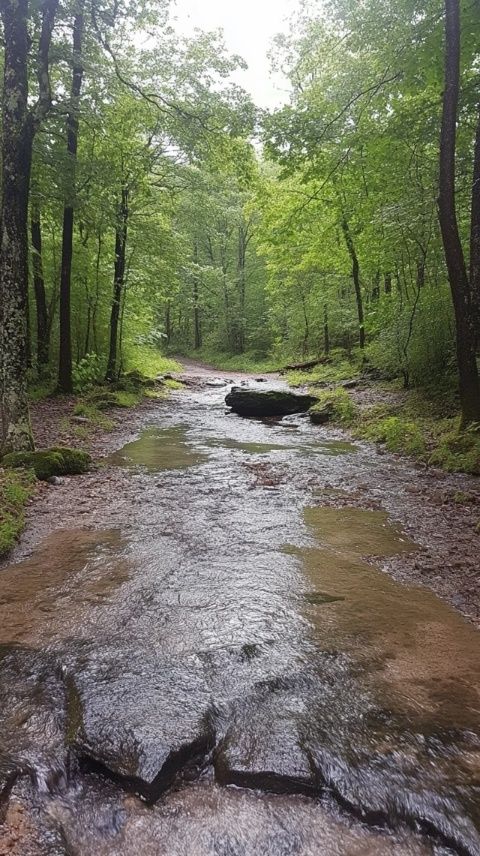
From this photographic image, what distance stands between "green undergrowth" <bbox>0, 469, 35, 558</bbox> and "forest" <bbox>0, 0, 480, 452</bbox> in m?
0.86

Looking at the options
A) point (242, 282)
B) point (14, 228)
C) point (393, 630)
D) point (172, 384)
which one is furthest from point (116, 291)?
point (242, 282)

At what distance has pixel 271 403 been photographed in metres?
14.9

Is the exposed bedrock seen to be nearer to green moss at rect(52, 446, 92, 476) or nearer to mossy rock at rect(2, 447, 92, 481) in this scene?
mossy rock at rect(2, 447, 92, 481)

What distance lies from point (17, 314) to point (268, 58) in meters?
21.2

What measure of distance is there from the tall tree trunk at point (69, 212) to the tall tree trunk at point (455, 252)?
7.34m

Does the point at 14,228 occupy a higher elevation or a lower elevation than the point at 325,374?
higher

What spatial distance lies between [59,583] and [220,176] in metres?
17.8

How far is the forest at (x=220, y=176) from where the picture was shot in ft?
27.7

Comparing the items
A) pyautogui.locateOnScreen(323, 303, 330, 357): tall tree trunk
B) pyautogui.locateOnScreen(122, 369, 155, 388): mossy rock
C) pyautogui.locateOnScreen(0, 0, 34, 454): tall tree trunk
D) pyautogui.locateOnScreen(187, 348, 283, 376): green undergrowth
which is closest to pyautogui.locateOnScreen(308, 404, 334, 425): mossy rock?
pyautogui.locateOnScreen(122, 369, 155, 388): mossy rock

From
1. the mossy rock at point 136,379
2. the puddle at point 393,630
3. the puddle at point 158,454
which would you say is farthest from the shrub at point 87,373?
the puddle at point 393,630

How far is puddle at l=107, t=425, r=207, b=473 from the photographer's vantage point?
29.1 ft

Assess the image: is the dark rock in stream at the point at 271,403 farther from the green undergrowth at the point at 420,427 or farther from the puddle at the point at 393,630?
the puddle at the point at 393,630

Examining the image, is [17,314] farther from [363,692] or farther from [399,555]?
[363,692]

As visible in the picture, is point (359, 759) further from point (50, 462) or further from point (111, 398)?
point (111, 398)
